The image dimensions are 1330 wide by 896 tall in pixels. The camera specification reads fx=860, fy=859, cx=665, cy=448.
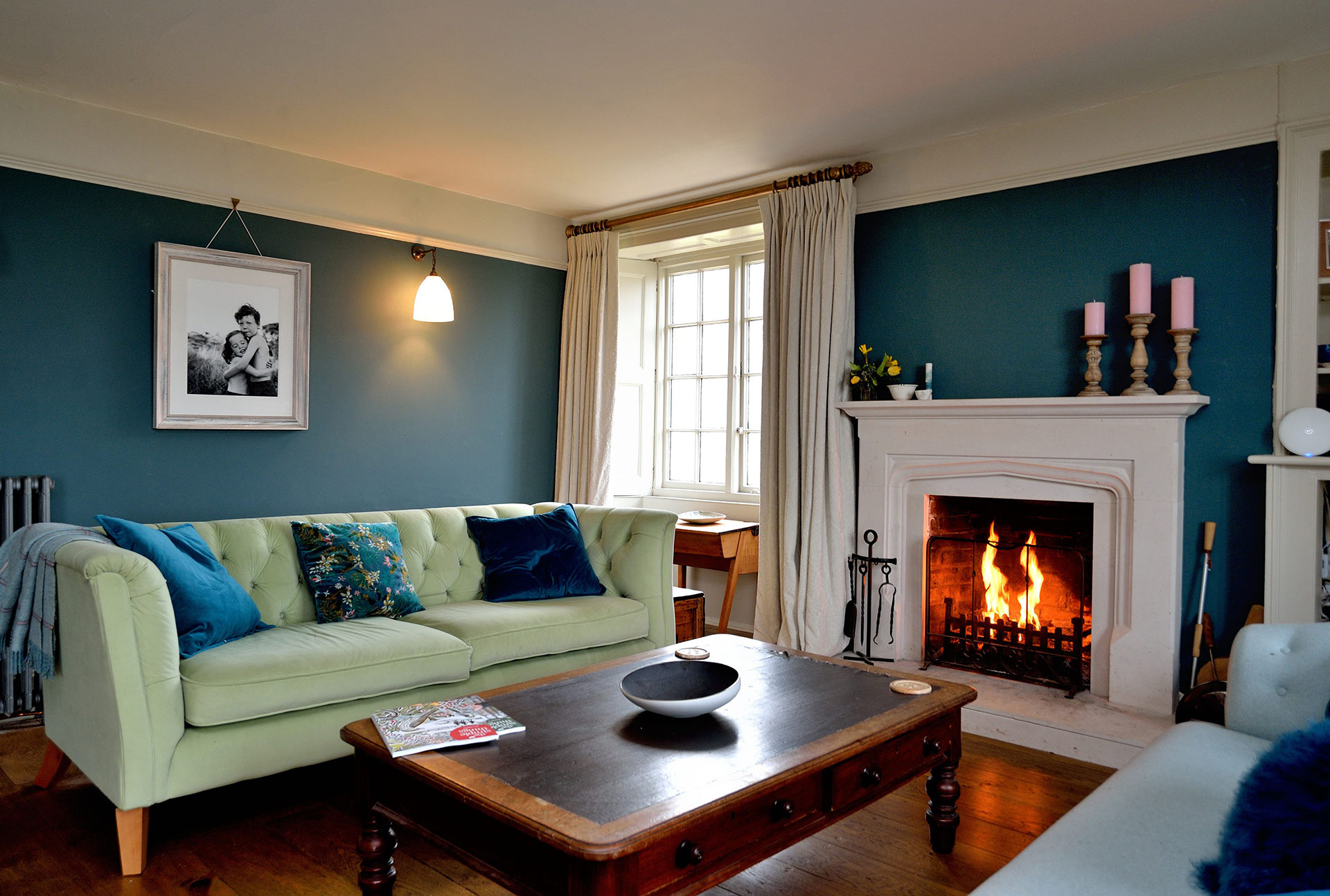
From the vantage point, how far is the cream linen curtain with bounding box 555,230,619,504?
519cm

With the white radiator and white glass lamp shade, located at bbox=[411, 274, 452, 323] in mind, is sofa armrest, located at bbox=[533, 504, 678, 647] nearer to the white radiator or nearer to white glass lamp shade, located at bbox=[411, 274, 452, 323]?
white glass lamp shade, located at bbox=[411, 274, 452, 323]

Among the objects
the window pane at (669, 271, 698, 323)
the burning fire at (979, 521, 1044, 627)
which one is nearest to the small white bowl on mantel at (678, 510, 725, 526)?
the window pane at (669, 271, 698, 323)

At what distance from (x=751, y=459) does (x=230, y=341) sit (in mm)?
2818

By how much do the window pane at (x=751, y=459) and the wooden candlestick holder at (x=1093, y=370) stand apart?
1.97 meters

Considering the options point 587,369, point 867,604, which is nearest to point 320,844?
point 867,604

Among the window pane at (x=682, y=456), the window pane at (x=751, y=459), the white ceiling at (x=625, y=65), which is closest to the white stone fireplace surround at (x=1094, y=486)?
the window pane at (x=751, y=459)

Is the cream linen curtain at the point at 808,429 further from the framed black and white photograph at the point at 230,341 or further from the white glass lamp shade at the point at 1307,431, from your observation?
the framed black and white photograph at the point at 230,341

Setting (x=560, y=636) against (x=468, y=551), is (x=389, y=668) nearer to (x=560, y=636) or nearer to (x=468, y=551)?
(x=560, y=636)

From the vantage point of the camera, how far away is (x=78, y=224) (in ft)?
11.9

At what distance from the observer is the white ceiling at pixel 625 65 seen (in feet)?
9.22

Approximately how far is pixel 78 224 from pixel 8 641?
1970mm

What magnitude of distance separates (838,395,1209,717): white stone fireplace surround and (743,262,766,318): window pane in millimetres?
1255

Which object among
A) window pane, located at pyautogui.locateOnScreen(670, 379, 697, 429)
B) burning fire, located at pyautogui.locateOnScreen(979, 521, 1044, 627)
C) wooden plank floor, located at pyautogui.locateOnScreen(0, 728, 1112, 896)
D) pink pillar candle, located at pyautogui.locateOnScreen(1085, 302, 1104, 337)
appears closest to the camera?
wooden plank floor, located at pyautogui.locateOnScreen(0, 728, 1112, 896)

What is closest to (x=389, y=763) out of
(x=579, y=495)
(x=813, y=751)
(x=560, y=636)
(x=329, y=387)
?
(x=813, y=751)
